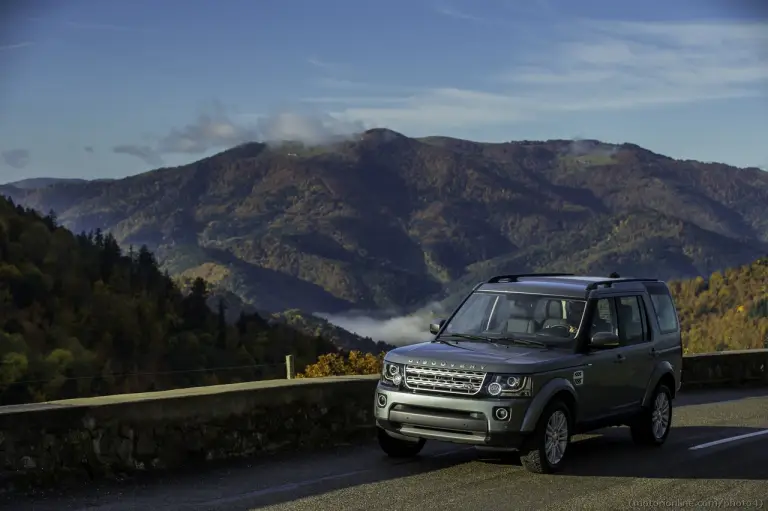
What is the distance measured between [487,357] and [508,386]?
382mm

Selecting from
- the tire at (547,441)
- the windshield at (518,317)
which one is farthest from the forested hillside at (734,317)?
the tire at (547,441)

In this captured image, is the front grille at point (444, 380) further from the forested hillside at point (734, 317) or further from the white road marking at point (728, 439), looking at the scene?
the forested hillside at point (734, 317)

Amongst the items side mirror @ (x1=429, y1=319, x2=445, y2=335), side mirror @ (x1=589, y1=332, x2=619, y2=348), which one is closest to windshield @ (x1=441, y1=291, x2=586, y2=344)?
side mirror @ (x1=429, y1=319, x2=445, y2=335)

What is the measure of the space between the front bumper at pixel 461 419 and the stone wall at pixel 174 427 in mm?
1706

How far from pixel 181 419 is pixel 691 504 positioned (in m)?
4.55

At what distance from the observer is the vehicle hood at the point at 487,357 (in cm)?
982

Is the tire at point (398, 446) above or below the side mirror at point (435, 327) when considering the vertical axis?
below

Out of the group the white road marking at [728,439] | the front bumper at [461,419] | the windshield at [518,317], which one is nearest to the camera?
the front bumper at [461,419]

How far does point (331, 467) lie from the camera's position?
10.4 meters

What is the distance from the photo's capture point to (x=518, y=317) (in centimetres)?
1109

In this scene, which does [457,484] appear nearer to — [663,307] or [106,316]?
[663,307]

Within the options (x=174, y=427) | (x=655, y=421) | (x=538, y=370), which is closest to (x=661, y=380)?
(x=655, y=421)

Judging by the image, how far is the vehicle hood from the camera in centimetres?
982

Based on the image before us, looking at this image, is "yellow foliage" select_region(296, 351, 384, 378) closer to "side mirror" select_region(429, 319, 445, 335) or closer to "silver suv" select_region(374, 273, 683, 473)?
"silver suv" select_region(374, 273, 683, 473)
